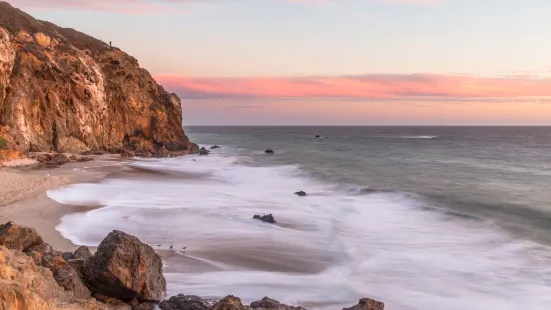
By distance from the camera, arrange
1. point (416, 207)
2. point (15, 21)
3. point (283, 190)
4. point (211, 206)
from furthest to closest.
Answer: point (15, 21) < point (283, 190) < point (416, 207) < point (211, 206)

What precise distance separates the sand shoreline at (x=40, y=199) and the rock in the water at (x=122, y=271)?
15.0ft

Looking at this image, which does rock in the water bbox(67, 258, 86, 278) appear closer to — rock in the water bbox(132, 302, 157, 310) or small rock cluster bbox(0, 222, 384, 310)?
small rock cluster bbox(0, 222, 384, 310)

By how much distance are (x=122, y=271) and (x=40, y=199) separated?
12.0 m

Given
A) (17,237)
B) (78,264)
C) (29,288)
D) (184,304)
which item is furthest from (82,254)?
(29,288)

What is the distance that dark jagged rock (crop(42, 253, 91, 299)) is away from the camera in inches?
287

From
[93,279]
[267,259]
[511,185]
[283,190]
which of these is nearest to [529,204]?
[511,185]

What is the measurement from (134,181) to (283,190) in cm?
865

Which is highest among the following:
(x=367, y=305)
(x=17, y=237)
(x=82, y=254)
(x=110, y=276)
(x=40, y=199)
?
(x=17, y=237)

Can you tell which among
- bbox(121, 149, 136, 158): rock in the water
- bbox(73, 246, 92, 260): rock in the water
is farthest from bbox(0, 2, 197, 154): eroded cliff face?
bbox(73, 246, 92, 260): rock in the water

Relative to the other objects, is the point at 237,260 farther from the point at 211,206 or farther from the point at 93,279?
the point at 211,206

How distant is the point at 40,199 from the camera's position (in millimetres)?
18109

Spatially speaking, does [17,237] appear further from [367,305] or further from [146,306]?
[367,305]

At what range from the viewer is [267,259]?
12844 millimetres

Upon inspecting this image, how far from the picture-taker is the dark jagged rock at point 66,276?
7.29m
